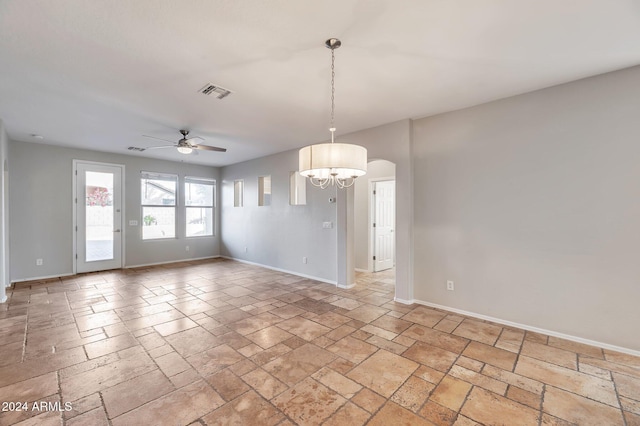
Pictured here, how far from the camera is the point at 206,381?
7.12 ft

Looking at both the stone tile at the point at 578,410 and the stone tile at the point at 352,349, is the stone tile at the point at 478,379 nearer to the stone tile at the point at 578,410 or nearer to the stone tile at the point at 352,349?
the stone tile at the point at 578,410

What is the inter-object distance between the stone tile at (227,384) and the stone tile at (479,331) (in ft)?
7.59

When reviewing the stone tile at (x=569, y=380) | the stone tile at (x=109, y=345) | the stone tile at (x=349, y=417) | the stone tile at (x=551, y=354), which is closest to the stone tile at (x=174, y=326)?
the stone tile at (x=109, y=345)

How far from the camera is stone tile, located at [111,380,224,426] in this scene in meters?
1.75

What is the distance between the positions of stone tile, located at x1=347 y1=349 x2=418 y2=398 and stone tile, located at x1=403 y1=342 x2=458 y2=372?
0.11 metres

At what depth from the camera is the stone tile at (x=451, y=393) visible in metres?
1.92

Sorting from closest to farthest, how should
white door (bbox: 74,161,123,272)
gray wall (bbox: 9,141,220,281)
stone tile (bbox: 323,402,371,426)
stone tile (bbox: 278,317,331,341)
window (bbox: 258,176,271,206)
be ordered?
stone tile (bbox: 323,402,371,426)
stone tile (bbox: 278,317,331,341)
gray wall (bbox: 9,141,220,281)
white door (bbox: 74,161,123,272)
window (bbox: 258,176,271,206)

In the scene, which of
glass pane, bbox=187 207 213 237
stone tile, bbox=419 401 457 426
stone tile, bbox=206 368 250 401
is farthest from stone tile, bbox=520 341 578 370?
glass pane, bbox=187 207 213 237

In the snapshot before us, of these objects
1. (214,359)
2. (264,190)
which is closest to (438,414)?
(214,359)

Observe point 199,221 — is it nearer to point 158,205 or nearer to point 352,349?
point 158,205

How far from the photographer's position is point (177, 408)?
1.87 meters

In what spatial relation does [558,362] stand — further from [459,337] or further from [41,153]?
[41,153]

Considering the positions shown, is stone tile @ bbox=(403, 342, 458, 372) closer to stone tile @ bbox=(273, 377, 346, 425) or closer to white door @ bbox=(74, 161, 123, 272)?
stone tile @ bbox=(273, 377, 346, 425)

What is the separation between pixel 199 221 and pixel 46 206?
Result: 3.11m
